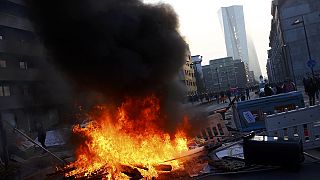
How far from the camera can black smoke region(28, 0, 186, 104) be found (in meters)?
8.77

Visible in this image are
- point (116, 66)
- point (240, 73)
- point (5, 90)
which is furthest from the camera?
point (240, 73)

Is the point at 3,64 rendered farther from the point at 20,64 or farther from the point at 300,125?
the point at 300,125

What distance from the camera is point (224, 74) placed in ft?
394

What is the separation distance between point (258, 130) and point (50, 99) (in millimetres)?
6972

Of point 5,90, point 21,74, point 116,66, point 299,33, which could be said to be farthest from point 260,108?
point 299,33

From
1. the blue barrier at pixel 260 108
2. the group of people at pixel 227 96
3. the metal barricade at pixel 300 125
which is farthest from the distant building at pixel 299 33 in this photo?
the metal barricade at pixel 300 125

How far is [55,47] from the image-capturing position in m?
9.27

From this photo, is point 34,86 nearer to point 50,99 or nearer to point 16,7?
point 50,99

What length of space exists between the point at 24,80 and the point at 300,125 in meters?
9.32

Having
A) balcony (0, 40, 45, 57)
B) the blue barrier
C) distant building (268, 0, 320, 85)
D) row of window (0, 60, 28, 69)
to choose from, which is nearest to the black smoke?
balcony (0, 40, 45, 57)

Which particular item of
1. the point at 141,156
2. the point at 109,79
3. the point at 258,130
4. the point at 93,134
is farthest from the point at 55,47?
the point at 258,130

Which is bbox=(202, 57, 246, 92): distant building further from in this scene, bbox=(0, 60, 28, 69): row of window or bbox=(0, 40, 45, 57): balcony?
bbox=(0, 40, 45, 57): balcony

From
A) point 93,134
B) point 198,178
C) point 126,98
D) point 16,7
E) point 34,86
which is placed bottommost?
point 198,178

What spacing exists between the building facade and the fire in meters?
1.97
